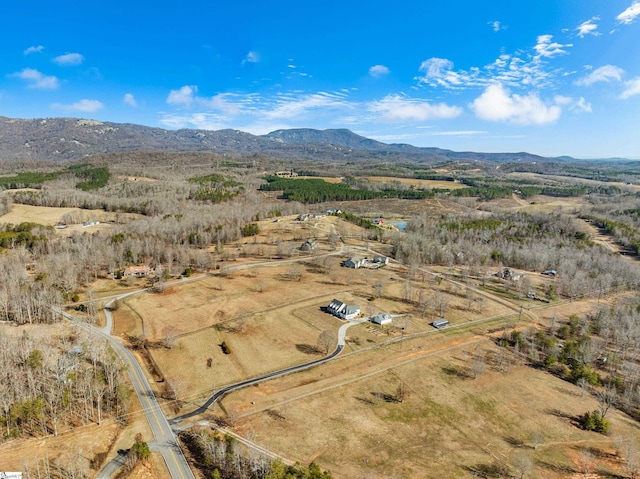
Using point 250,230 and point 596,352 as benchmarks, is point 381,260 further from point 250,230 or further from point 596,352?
point 596,352

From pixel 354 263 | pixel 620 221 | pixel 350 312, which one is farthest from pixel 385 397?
pixel 620 221

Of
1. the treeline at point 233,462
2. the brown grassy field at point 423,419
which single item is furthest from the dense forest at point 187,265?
the brown grassy field at point 423,419

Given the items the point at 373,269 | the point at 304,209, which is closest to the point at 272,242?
the point at 373,269

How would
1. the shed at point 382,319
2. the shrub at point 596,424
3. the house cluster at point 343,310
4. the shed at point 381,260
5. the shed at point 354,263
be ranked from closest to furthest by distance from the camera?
the shrub at point 596,424, the shed at point 382,319, the house cluster at point 343,310, the shed at point 354,263, the shed at point 381,260

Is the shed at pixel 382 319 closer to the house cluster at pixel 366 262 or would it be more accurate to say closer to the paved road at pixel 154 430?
the house cluster at pixel 366 262

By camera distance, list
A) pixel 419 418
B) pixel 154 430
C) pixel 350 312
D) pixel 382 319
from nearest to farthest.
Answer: pixel 154 430, pixel 419 418, pixel 382 319, pixel 350 312

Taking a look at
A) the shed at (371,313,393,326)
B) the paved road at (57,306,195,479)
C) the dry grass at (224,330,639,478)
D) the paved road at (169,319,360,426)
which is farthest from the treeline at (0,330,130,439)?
the shed at (371,313,393,326)

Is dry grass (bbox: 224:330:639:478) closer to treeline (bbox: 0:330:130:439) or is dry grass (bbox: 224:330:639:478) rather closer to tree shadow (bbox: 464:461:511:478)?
tree shadow (bbox: 464:461:511:478)
